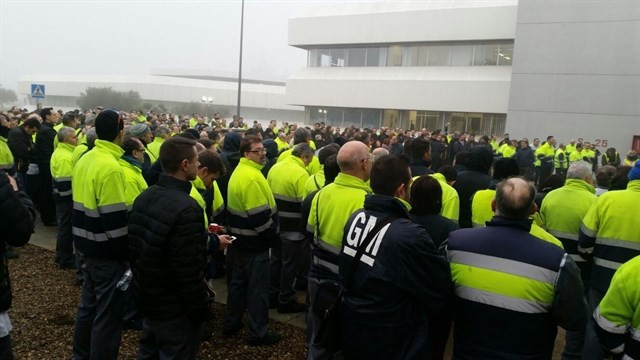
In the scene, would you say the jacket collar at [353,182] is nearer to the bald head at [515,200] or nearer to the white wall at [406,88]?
the bald head at [515,200]

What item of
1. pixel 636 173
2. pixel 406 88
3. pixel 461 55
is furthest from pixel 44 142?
pixel 461 55

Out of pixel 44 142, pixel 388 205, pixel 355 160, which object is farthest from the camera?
pixel 44 142

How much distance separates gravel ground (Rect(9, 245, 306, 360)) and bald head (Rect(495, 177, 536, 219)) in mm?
3021

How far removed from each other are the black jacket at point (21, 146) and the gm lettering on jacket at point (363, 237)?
8.62 metres

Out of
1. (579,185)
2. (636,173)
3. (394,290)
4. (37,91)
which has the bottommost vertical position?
(394,290)

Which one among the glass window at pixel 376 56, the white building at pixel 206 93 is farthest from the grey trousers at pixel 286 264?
the white building at pixel 206 93

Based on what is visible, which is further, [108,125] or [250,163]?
[250,163]

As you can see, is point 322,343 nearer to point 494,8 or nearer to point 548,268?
point 548,268

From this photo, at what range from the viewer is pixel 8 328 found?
10.8 feet

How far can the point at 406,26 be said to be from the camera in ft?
112

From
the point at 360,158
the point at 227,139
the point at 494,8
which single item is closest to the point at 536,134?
the point at 494,8

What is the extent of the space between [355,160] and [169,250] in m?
1.62

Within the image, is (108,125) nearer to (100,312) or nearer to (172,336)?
(100,312)

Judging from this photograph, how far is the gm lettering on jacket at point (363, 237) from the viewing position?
9.37ft
